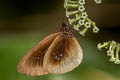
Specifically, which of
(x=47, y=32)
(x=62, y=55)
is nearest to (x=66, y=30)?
(x=62, y=55)

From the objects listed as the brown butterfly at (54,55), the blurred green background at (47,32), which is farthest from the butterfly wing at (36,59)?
the blurred green background at (47,32)

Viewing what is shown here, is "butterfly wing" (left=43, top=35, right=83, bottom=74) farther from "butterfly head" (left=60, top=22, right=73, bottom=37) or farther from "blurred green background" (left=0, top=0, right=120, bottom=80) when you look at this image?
"blurred green background" (left=0, top=0, right=120, bottom=80)

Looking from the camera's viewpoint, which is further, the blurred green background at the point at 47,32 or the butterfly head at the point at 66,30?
the blurred green background at the point at 47,32

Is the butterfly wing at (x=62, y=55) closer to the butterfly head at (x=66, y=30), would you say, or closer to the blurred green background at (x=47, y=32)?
the butterfly head at (x=66, y=30)

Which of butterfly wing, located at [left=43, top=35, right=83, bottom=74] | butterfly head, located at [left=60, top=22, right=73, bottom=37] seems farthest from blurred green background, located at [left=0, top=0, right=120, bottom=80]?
butterfly head, located at [left=60, top=22, right=73, bottom=37]

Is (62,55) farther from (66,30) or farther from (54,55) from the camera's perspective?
(66,30)

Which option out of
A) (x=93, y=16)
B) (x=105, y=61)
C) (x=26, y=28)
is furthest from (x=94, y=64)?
(x=26, y=28)
